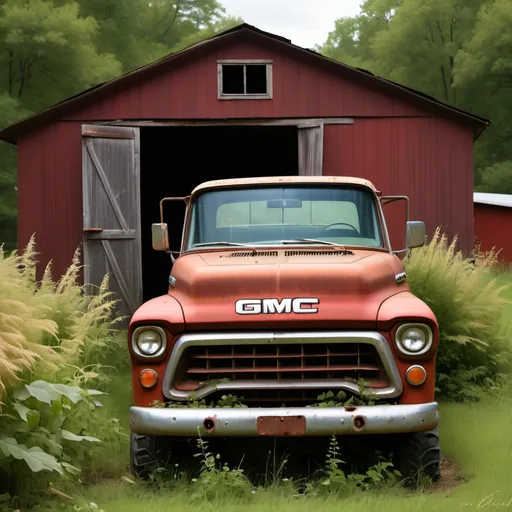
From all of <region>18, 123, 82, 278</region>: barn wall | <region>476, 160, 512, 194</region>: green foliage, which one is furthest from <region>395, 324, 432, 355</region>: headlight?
<region>476, 160, 512, 194</region>: green foliage

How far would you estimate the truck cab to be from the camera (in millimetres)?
5434

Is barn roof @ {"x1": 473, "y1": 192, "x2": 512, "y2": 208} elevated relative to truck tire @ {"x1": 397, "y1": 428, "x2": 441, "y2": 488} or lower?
elevated

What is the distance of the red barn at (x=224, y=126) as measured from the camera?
46.2ft

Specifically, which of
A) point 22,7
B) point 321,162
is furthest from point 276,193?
point 22,7

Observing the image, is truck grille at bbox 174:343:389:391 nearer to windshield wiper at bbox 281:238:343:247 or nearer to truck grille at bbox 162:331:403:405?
truck grille at bbox 162:331:403:405

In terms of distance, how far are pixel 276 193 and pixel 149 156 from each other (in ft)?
40.3

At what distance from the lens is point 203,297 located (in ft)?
19.6

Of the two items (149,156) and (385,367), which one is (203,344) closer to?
(385,367)

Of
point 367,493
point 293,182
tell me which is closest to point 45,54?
point 293,182

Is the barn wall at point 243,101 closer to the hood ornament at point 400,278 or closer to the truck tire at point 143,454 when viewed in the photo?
the hood ornament at point 400,278

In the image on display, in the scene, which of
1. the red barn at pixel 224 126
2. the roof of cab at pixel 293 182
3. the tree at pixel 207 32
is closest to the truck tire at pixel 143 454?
the roof of cab at pixel 293 182

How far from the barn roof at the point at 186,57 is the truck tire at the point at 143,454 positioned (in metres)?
9.25

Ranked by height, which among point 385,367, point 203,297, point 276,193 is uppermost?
point 276,193

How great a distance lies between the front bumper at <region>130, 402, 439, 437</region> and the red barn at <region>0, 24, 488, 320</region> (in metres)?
8.72
